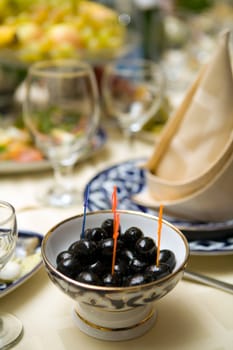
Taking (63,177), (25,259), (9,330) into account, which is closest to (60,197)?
(63,177)

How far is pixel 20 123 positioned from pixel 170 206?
21.0 inches

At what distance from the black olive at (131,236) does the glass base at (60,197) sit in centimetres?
30

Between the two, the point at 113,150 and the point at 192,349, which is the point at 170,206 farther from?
the point at 113,150

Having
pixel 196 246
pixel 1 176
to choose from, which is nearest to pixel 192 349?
pixel 196 246

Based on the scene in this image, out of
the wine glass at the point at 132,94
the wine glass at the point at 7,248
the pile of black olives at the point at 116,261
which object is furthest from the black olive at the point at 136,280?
the wine glass at the point at 132,94

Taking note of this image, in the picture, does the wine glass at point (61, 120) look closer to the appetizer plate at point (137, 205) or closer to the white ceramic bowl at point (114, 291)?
the appetizer plate at point (137, 205)

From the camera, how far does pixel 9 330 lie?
572mm

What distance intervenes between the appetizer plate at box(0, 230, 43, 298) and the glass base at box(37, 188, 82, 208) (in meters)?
0.17

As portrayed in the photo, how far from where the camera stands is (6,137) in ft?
3.53

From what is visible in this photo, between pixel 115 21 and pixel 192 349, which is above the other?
pixel 115 21

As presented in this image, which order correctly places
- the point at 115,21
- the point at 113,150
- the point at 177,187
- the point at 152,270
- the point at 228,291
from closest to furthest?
the point at 152,270
the point at 228,291
the point at 177,187
the point at 113,150
the point at 115,21

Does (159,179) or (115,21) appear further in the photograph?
(115,21)

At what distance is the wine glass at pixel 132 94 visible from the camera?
40.5 inches

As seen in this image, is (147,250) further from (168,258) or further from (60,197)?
(60,197)
